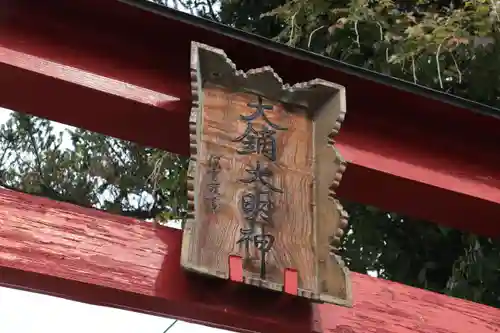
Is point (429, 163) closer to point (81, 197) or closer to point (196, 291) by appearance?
point (196, 291)

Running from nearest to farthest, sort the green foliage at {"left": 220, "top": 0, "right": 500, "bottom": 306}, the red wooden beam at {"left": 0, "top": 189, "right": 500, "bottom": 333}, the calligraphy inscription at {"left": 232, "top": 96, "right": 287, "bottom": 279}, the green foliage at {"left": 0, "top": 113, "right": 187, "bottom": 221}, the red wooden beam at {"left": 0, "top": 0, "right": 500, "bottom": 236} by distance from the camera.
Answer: the red wooden beam at {"left": 0, "top": 189, "right": 500, "bottom": 333}, the calligraphy inscription at {"left": 232, "top": 96, "right": 287, "bottom": 279}, the red wooden beam at {"left": 0, "top": 0, "right": 500, "bottom": 236}, the green foliage at {"left": 220, "top": 0, "right": 500, "bottom": 306}, the green foliage at {"left": 0, "top": 113, "right": 187, "bottom": 221}

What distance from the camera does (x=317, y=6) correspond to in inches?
131

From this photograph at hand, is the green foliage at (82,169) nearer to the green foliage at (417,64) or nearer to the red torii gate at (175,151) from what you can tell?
the green foliage at (417,64)

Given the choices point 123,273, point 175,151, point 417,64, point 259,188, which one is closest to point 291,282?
point 259,188

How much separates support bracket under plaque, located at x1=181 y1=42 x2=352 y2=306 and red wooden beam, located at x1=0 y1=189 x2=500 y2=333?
82mm

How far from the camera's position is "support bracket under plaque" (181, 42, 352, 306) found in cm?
157

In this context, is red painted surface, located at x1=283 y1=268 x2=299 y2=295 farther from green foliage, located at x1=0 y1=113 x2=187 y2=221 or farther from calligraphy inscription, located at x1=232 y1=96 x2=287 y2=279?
green foliage, located at x1=0 y1=113 x2=187 y2=221

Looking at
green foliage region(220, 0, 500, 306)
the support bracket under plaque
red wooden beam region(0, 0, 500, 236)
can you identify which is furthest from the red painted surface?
green foliage region(220, 0, 500, 306)

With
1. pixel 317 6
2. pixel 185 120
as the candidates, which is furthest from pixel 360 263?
pixel 185 120

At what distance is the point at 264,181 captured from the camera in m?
1.69

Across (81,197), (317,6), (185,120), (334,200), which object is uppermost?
(317,6)

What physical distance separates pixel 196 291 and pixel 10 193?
1.55 feet

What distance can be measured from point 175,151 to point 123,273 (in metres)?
0.53

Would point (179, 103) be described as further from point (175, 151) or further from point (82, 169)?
point (82, 169)
